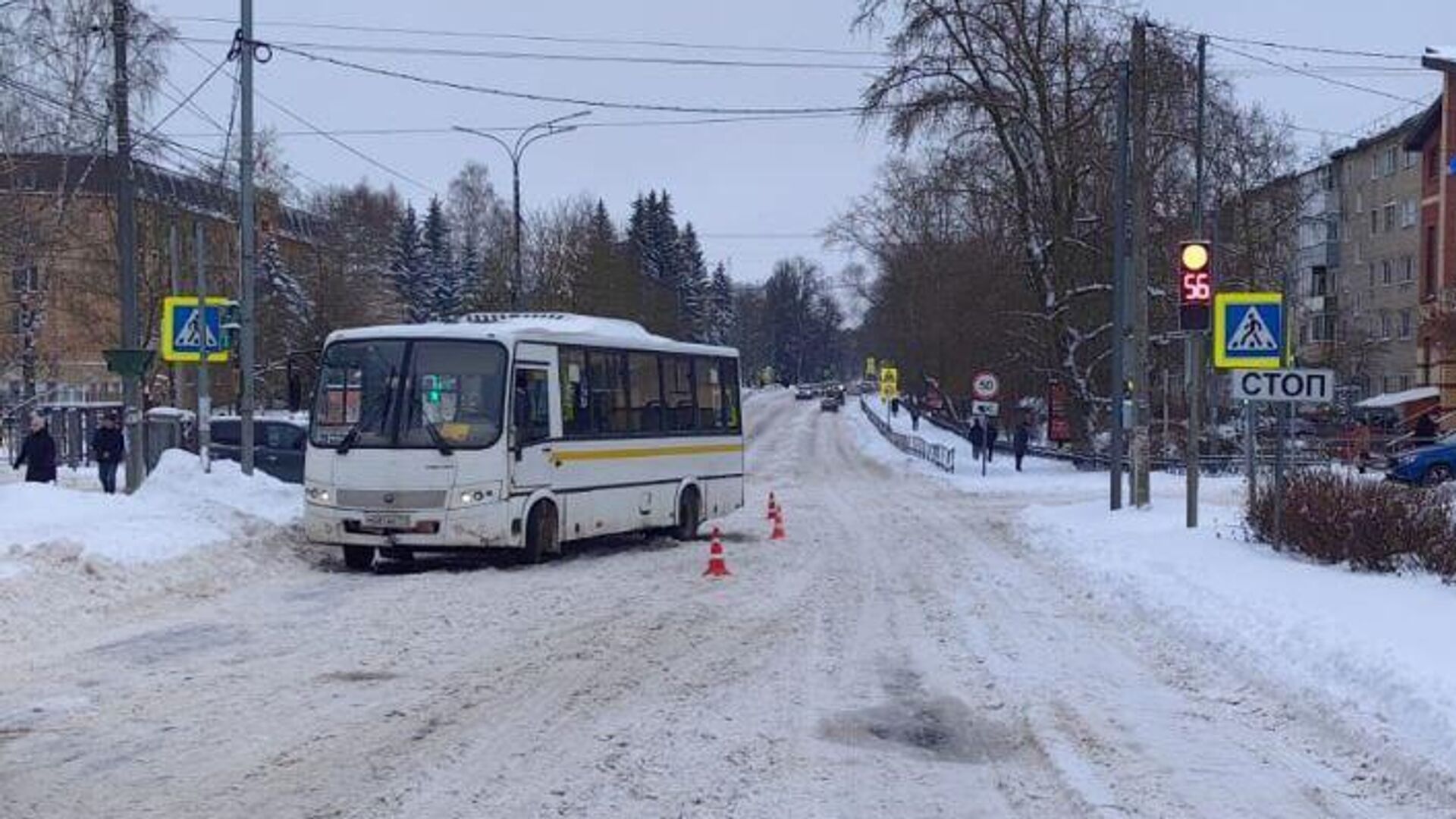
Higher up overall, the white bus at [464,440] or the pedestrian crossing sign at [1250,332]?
the pedestrian crossing sign at [1250,332]

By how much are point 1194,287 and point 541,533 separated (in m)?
9.31

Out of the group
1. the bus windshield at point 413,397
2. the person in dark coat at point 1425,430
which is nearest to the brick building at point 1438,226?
the person in dark coat at point 1425,430

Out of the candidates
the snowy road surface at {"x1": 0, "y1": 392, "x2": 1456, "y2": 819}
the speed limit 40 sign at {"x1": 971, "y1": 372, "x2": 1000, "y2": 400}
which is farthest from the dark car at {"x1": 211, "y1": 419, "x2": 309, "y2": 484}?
the speed limit 40 sign at {"x1": 971, "y1": 372, "x2": 1000, "y2": 400}

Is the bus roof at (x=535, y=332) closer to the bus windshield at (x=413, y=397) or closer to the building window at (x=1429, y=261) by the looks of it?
the bus windshield at (x=413, y=397)

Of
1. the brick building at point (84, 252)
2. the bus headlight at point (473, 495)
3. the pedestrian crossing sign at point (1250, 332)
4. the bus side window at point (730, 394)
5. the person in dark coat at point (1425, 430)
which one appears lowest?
the person in dark coat at point (1425, 430)

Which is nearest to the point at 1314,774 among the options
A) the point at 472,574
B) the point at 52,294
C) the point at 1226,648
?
the point at 1226,648

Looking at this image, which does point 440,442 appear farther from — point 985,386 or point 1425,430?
point 1425,430

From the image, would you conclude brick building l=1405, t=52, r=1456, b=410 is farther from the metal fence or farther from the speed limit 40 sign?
the metal fence

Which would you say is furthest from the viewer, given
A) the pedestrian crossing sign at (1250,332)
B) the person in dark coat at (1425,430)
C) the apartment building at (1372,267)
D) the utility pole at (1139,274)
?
the apartment building at (1372,267)

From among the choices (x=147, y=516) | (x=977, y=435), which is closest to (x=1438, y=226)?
(x=977, y=435)

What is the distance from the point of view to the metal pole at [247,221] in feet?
69.7

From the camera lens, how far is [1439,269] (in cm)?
5459

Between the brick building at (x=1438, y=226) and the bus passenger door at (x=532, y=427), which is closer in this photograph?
the bus passenger door at (x=532, y=427)

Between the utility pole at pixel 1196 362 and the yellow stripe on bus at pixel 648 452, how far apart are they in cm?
683
